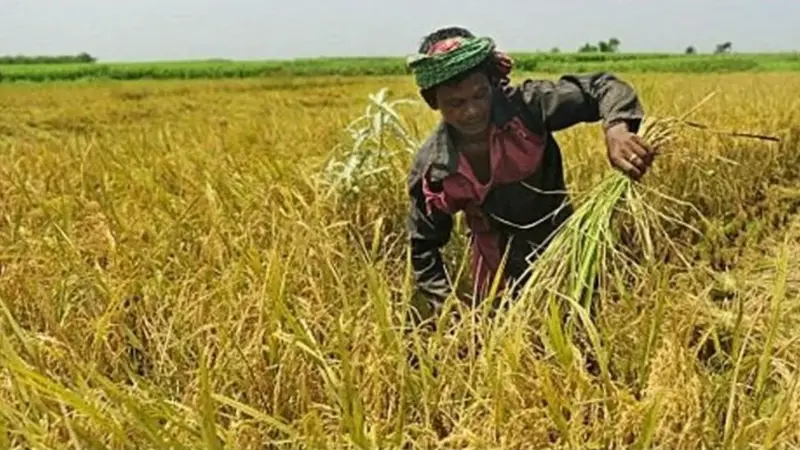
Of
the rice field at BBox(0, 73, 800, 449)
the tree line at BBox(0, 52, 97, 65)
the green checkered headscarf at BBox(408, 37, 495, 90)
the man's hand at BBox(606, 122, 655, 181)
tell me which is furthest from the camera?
the tree line at BBox(0, 52, 97, 65)

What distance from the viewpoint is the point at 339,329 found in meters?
1.32

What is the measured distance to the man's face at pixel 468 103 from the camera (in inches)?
71.0

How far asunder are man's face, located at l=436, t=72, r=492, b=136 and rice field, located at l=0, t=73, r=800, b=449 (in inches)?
10.2

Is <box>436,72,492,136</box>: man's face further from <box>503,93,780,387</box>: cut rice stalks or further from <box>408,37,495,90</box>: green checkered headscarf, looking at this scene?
<box>503,93,780,387</box>: cut rice stalks

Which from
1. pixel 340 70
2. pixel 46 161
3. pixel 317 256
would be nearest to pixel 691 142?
pixel 317 256

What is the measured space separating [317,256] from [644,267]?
2.37 feet

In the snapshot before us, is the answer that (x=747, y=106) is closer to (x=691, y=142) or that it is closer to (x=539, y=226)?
(x=691, y=142)

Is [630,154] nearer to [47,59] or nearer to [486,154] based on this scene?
[486,154]

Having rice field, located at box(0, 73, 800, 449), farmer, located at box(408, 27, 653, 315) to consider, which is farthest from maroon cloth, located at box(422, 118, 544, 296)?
rice field, located at box(0, 73, 800, 449)

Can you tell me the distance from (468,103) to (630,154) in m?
0.42

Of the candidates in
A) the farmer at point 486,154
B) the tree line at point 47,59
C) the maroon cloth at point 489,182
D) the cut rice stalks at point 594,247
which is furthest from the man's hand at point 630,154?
the tree line at point 47,59

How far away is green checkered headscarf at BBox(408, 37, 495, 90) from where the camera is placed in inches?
69.1

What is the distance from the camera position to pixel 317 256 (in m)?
1.98

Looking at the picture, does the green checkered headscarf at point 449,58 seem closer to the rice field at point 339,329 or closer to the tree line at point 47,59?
the rice field at point 339,329
